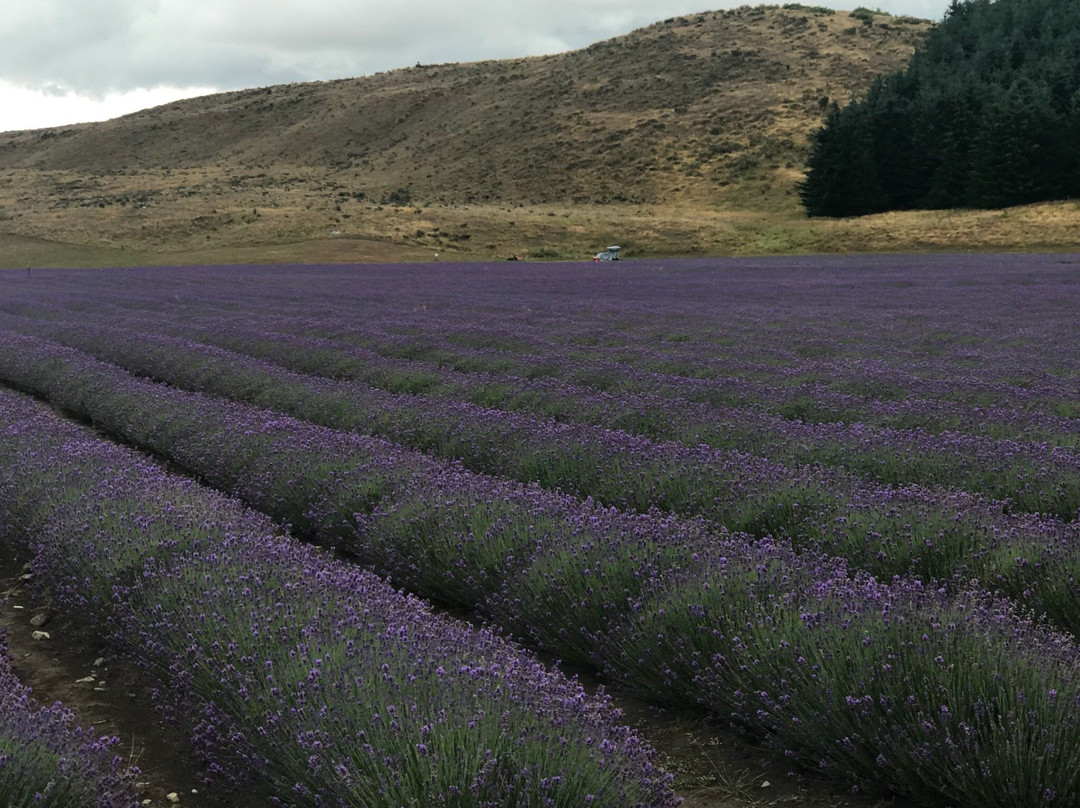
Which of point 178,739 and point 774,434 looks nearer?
point 178,739

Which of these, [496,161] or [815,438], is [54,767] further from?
[496,161]

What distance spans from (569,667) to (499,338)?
10.1m

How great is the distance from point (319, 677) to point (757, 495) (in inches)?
128

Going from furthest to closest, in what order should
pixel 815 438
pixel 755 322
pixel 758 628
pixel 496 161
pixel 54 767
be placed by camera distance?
pixel 496 161, pixel 755 322, pixel 815 438, pixel 758 628, pixel 54 767

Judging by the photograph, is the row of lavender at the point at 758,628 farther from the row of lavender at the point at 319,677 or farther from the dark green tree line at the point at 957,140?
the dark green tree line at the point at 957,140

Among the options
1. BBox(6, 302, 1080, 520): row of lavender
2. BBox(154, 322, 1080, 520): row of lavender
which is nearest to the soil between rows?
BBox(6, 302, 1080, 520): row of lavender

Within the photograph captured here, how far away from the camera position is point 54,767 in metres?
2.78

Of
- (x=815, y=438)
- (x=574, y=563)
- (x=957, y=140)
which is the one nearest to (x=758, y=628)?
(x=574, y=563)

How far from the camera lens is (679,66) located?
93.9 m

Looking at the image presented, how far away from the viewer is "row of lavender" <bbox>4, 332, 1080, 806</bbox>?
303cm

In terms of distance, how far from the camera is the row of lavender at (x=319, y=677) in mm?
2641

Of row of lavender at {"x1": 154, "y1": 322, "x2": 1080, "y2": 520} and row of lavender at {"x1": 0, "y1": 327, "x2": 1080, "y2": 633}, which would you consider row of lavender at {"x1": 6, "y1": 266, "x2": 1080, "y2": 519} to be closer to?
row of lavender at {"x1": 154, "y1": 322, "x2": 1080, "y2": 520}

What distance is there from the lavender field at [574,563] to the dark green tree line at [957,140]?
4326 cm

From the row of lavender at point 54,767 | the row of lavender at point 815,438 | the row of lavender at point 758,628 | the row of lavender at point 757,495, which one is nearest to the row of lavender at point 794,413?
the row of lavender at point 815,438
